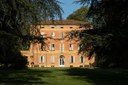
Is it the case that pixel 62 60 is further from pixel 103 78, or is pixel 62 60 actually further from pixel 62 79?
pixel 62 79

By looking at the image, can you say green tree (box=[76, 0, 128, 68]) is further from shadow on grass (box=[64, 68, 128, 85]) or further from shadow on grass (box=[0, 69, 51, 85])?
shadow on grass (box=[0, 69, 51, 85])

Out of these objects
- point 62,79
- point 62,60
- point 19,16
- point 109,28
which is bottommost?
point 62,79

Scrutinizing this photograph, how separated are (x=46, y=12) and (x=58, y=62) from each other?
9956cm

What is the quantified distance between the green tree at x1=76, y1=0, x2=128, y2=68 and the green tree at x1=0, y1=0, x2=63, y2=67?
8371 millimetres

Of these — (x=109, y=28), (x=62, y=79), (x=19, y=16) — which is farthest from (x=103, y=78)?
(x=19, y=16)

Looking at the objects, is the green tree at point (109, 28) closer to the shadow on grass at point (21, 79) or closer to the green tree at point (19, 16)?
the shadow on grass at point (21, 79)

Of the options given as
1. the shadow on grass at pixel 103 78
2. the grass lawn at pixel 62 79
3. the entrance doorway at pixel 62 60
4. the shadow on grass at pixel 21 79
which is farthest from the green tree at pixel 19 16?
the entrance doorway at pixel 62 60

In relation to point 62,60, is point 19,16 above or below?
below

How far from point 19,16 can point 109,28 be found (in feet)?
39.3

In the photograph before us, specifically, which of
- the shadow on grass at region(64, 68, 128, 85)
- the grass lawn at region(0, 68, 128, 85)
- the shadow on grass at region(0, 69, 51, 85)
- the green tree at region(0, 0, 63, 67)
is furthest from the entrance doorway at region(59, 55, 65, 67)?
the green tree at region(0, 0, 63, 67)

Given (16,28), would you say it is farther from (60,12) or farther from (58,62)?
(58,62)

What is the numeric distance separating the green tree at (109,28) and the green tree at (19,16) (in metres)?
8.37

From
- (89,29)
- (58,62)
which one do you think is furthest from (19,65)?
(58,62)

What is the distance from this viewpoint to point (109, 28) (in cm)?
3422
